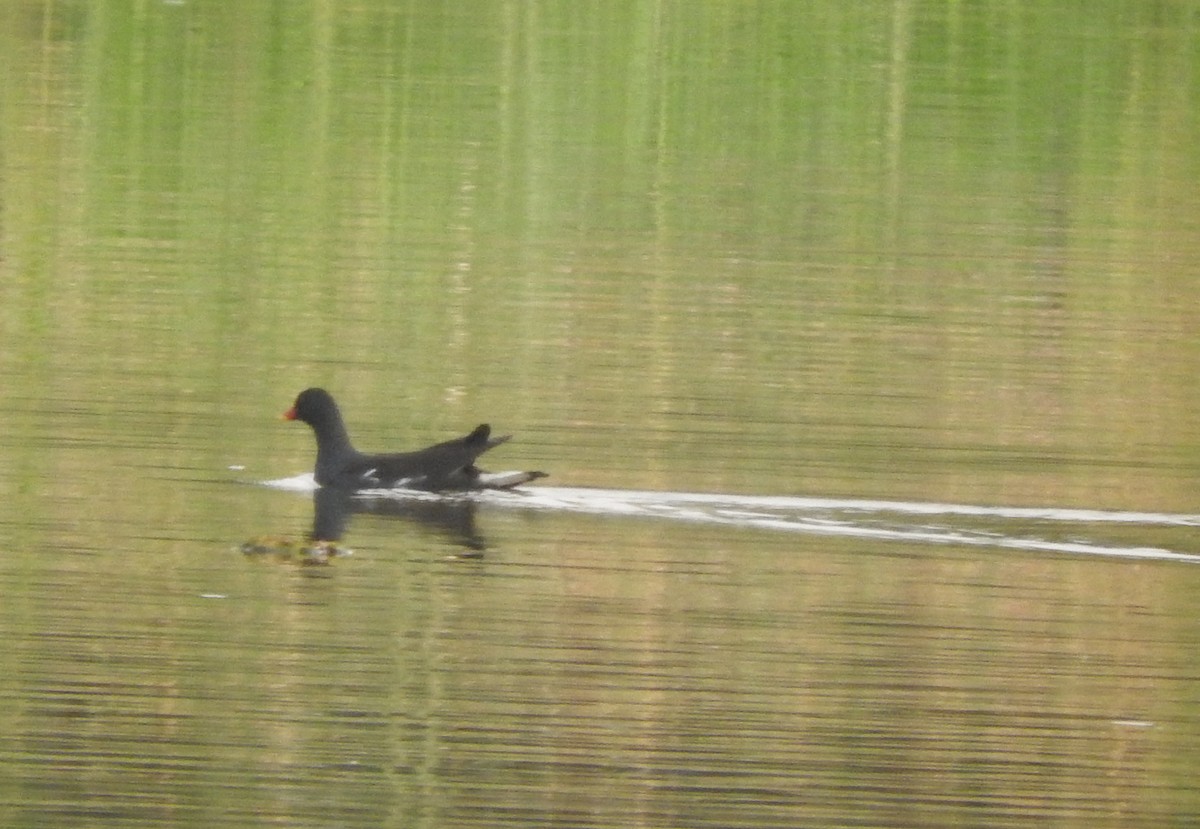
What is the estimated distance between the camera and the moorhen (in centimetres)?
1410

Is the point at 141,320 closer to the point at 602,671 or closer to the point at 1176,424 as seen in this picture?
the point at 1176,424

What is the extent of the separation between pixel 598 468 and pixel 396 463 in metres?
0.99

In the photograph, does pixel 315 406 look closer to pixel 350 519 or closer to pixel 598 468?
pixel 350 519

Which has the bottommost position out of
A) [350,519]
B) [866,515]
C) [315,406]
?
[350,519]

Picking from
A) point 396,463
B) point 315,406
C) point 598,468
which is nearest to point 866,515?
point 598,468

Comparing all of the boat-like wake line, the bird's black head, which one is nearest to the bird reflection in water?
the boat-like wake line

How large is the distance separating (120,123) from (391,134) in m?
2.77

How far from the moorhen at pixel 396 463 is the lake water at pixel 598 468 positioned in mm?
134

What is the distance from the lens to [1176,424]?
54.1ft

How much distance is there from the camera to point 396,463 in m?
14.4

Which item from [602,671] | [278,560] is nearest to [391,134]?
[278,560]

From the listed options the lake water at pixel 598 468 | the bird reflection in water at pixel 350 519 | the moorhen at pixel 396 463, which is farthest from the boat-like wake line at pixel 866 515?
the bird reflection in water at pixel 350 519

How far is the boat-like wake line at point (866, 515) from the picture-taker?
13172 mm

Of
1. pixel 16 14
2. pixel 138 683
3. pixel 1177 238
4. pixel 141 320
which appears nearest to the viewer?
pixel 138 683
